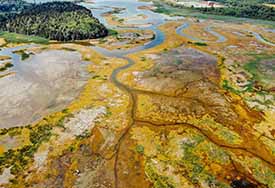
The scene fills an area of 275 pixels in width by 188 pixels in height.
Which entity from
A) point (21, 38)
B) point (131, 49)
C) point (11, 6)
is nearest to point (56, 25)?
point (21, 38)

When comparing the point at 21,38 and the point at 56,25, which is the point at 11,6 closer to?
the point at 21,38

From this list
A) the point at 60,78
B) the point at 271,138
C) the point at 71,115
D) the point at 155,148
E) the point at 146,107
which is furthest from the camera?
the point at 60,78

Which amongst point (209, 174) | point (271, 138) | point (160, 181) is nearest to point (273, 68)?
point (271, 138)

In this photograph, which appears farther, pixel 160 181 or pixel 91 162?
pixel 91 162

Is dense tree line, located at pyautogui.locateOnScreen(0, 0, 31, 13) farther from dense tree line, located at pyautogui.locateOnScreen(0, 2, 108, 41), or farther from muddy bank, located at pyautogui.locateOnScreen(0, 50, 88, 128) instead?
muddy bank, located at pyautogui.locateOnScreen(0, 50, 88, 128)

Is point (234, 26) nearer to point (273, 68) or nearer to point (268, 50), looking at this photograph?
point (268, 50)
